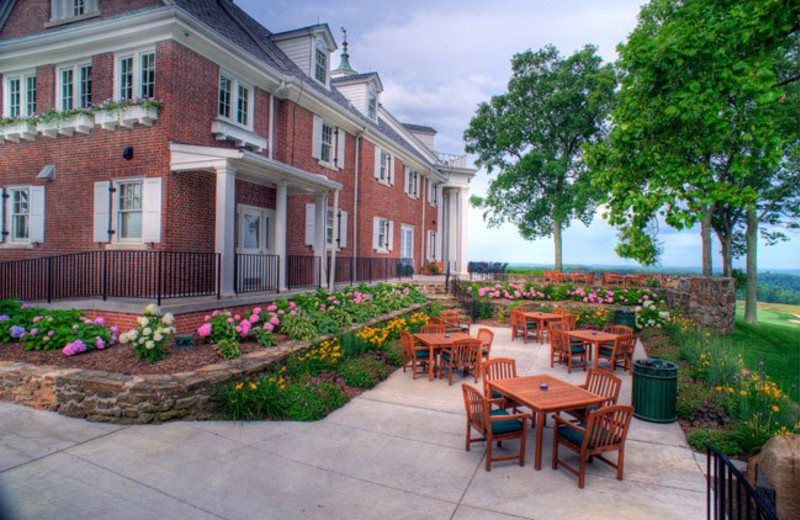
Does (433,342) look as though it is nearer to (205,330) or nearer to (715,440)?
(205,330)

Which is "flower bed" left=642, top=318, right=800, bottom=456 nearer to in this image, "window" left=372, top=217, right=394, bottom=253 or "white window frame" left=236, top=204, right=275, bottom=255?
"white window frame" left=236, top=204, right=275, bottom=255

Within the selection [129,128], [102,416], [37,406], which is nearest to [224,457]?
[102,416]

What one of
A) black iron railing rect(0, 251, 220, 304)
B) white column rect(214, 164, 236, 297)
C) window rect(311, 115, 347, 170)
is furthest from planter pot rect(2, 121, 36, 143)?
window rect(311, 115, 347, 170)

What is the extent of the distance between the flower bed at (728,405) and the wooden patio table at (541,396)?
1.63 m

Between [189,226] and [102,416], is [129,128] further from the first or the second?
[102,416]

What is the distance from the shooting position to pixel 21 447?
5.34 m

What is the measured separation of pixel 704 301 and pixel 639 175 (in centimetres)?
954

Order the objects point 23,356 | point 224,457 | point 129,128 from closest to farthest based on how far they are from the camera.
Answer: point 224,457 → point 23,356 → point 129,128

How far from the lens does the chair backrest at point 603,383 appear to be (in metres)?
5.88

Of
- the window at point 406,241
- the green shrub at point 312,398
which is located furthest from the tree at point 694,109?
the window at point 406,241

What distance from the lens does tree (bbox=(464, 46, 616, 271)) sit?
26.0 meters

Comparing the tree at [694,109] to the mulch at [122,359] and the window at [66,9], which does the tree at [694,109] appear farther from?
the window at [66,9]

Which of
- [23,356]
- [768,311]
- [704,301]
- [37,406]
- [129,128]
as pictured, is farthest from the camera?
[768,311]

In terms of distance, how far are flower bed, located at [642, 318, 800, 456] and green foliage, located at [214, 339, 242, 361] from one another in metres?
7.06
